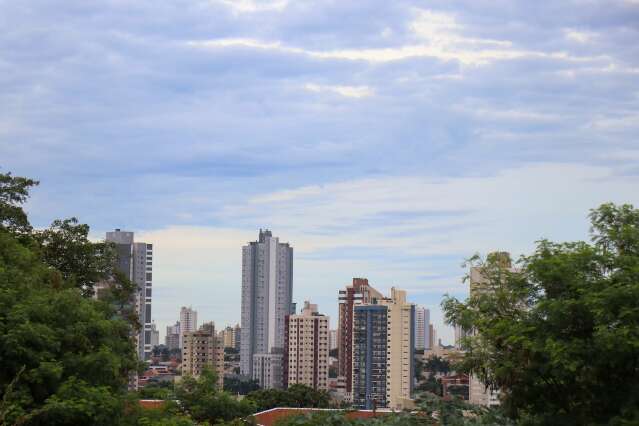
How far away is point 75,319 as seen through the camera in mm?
10656

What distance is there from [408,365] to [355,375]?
4.48 metres

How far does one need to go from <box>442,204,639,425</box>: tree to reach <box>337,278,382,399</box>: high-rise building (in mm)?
66738

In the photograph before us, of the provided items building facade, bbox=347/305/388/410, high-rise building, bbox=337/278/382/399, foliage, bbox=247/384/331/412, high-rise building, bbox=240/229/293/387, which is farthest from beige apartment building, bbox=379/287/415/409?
foliage, bbox=247/384/331/412

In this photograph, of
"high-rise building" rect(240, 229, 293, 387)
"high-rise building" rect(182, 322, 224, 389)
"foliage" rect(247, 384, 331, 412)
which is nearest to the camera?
"foliage" rect(247, 384, 331, 412)

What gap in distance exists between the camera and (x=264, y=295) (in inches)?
4028

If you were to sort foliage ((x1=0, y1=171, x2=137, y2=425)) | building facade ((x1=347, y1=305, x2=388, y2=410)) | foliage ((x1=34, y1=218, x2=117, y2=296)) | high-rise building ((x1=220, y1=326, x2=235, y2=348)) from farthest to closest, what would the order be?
high-rise building ((x1=220, y1=326, x2=235, y2=348))
building facade ((x1=347, y1=305, x2=388, y2=410))
foliage ((x1=34, y1=218, x2=117, y2=296))
foliage ((x1=0, y1=171, x2=137, y2=425))

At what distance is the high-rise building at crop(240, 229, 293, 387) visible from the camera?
101 metres

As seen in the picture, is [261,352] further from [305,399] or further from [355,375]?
[305,399]

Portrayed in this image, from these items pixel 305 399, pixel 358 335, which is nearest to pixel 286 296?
pixel 358 335

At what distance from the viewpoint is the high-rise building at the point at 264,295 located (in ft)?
331

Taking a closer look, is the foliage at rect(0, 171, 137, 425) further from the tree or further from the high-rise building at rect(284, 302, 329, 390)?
the high-rise building at rect(284, 302, 329, 390)

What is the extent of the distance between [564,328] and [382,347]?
65.9 metres

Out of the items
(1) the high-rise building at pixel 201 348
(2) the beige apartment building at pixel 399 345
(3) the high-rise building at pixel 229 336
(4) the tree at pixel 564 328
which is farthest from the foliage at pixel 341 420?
(3) the high-rise building at pixel 229 336

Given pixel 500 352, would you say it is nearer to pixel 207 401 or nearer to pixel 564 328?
pixel 564 328
